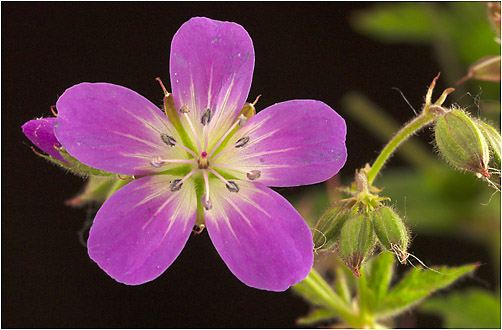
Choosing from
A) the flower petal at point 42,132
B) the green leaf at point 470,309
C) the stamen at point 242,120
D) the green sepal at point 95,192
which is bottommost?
the green leaf at point 470,309

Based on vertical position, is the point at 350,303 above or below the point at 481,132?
below

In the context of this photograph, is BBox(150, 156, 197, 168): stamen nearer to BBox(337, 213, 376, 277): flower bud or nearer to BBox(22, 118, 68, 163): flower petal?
BBox(22, 118, 68, 163): flower petal

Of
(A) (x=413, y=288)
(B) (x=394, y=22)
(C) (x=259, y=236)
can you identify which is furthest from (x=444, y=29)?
(C) (x=259, y=236)

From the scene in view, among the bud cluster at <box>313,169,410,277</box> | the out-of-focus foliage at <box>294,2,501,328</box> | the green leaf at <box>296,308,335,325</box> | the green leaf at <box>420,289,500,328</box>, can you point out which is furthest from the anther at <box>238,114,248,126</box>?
the green leaf at <box>420,289,500,328</box>

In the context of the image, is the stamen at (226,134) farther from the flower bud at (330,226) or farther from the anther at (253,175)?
the flower bud at (330,226)

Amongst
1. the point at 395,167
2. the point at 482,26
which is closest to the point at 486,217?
the point at 395,167

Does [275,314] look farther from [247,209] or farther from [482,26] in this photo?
[482,26]

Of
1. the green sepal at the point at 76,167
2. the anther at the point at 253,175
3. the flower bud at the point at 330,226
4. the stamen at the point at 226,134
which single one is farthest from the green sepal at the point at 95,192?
the flower bud at the point at 330,226
